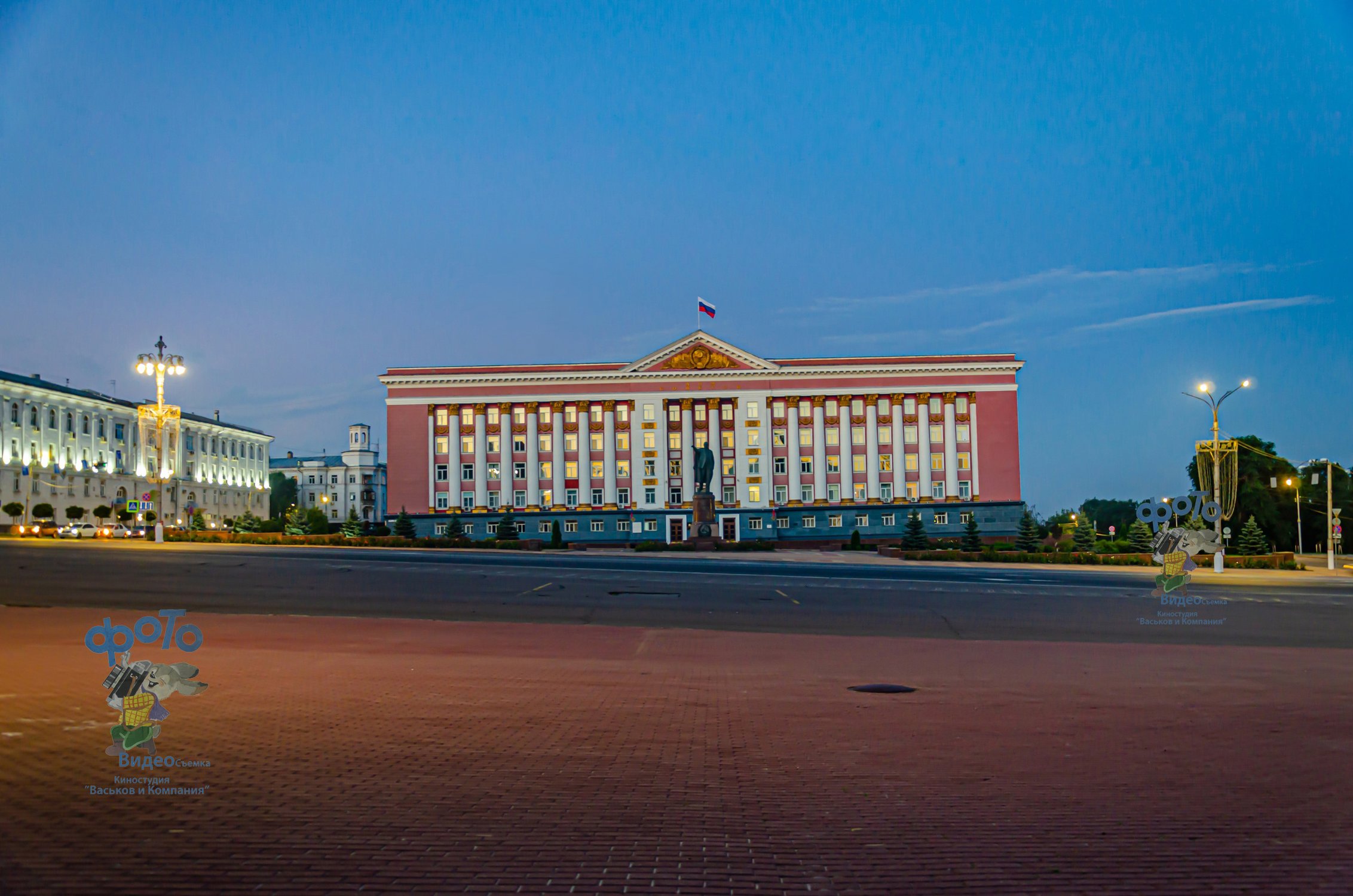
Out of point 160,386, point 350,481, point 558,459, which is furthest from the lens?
point 350,481

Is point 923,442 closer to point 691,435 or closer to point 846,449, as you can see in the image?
point 846,449

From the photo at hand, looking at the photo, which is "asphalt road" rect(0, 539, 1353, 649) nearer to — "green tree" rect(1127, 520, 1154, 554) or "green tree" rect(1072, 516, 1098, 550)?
"green tree" rect(1127, 520, 1154, 554)

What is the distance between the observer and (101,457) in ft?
399

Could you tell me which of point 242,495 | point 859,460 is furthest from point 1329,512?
point 242,495

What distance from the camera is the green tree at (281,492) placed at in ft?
567

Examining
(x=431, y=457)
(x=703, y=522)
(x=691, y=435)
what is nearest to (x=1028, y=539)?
(x=703, y=522)

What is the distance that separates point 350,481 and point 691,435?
9498 cm

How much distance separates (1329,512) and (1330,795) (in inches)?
2236

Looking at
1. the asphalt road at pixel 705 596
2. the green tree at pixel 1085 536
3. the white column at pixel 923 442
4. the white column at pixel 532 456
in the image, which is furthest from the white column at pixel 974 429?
the asphalt road at pixel 705 596

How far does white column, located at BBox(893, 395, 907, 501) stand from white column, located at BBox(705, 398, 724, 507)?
17.4m

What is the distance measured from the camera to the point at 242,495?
15625 cm

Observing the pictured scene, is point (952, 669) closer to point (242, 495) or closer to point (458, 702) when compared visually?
point (458, 702)

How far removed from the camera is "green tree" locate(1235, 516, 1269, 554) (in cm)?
6003

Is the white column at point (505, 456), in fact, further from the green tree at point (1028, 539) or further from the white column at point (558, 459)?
the green tree at point (1028, 539)
